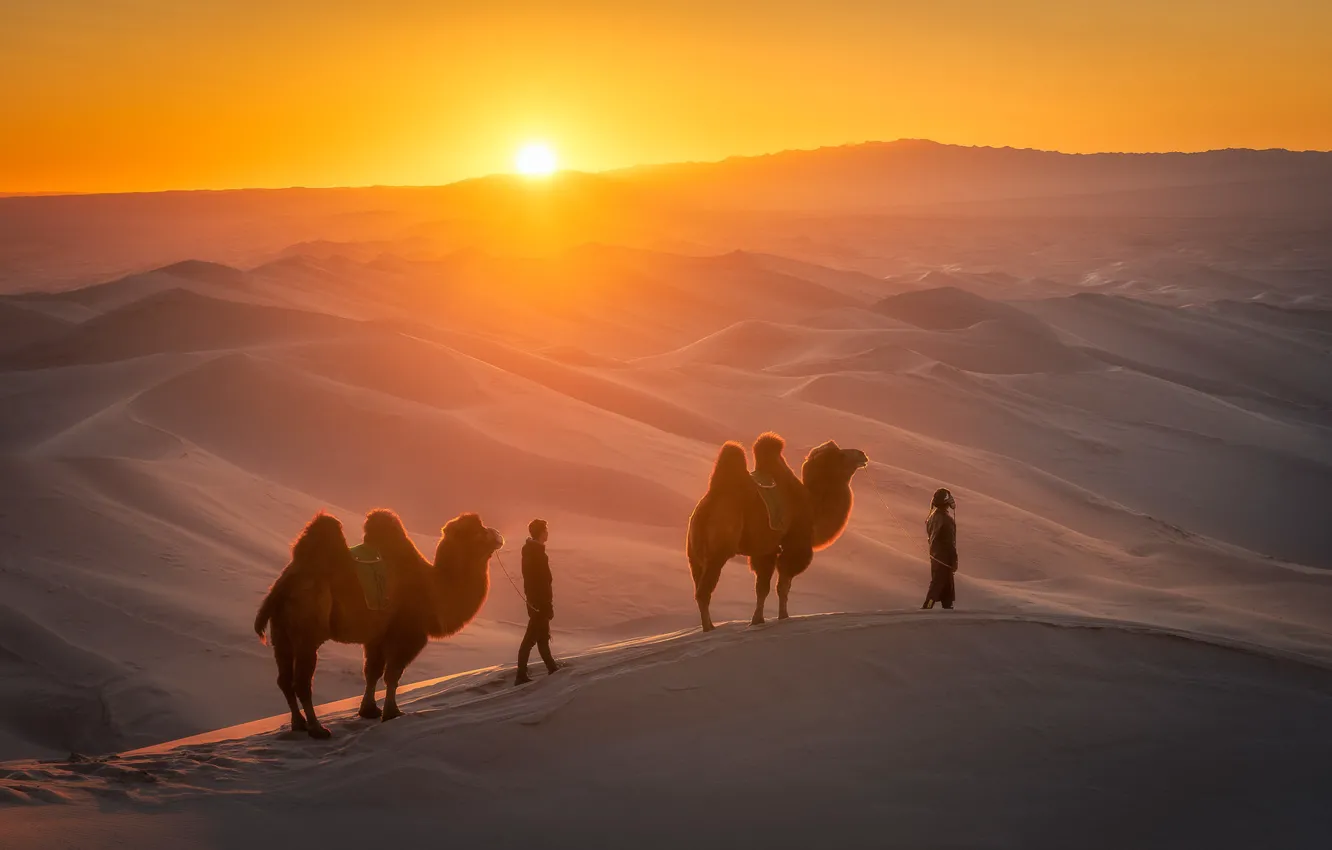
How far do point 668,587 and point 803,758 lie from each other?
8641 millimetres

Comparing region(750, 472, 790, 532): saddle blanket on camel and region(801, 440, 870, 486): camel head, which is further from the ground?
region(801, 440, 870, 486): camel head

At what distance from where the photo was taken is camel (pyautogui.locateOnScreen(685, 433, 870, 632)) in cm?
862

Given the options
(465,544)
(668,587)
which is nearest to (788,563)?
(465,544)

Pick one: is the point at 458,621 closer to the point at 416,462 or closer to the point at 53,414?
the point at 416,462

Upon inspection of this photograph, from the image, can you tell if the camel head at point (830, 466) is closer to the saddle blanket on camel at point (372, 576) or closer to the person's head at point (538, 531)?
the person's head at point (538, 531)

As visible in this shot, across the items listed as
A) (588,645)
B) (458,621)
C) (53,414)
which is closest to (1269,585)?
(588,645)

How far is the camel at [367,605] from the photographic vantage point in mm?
7180

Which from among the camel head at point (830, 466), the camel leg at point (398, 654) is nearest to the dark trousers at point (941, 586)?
the camel head at point (830, 466)

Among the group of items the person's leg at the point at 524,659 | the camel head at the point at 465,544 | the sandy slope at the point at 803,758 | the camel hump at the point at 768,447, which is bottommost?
the sandy slope at the point at 803,758

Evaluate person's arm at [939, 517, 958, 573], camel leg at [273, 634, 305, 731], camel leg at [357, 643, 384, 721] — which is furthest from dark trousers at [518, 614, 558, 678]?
person's arm at [939, 517, 958, 573]

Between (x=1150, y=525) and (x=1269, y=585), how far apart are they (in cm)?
507

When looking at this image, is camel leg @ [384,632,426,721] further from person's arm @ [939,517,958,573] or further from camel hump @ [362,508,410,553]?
person's arm @ [939,517,958,573]

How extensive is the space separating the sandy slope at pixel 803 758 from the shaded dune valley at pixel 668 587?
0.10ft

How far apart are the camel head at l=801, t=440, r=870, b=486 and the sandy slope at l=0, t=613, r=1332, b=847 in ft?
4.91
